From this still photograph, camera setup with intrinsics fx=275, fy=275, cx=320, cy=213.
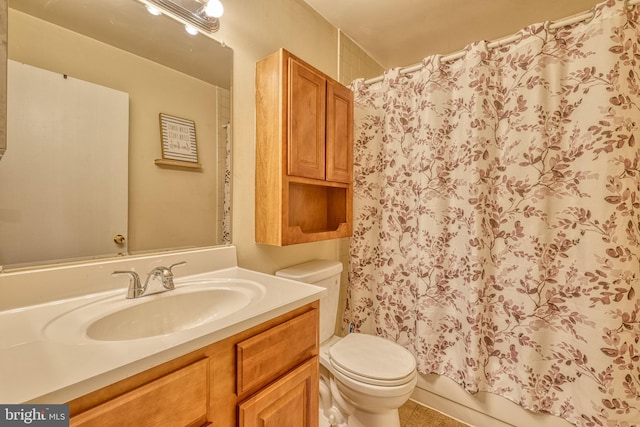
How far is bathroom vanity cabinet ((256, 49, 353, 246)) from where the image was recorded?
3.90ft

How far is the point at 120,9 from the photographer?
927 mm

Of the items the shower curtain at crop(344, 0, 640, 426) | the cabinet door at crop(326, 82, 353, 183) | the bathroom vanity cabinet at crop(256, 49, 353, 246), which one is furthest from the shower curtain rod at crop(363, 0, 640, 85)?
the bathroom vanity cabinet at crop(256, 49, 353, 246)

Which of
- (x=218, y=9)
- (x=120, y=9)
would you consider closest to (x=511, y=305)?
(x=218, y=9)

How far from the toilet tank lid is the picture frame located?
0.64 meters

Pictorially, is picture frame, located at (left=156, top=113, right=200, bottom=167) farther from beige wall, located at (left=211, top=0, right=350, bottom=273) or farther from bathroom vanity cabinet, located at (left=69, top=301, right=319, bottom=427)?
bathroom vanity cabinet, located at (left=69, top=301, right=319, bottom=427)

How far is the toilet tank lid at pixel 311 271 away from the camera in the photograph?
4.31ft

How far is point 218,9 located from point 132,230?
2.91 ft

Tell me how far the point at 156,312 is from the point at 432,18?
213 cm

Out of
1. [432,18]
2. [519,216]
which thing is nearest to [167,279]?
[519,216]

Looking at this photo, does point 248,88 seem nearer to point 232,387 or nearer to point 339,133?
point 339,133

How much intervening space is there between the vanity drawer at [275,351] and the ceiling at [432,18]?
5.68ft

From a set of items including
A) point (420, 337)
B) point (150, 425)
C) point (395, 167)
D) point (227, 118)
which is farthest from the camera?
point (395, 167)

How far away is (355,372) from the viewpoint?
1155 mm

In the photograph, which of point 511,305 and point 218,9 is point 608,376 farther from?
point 218,9
